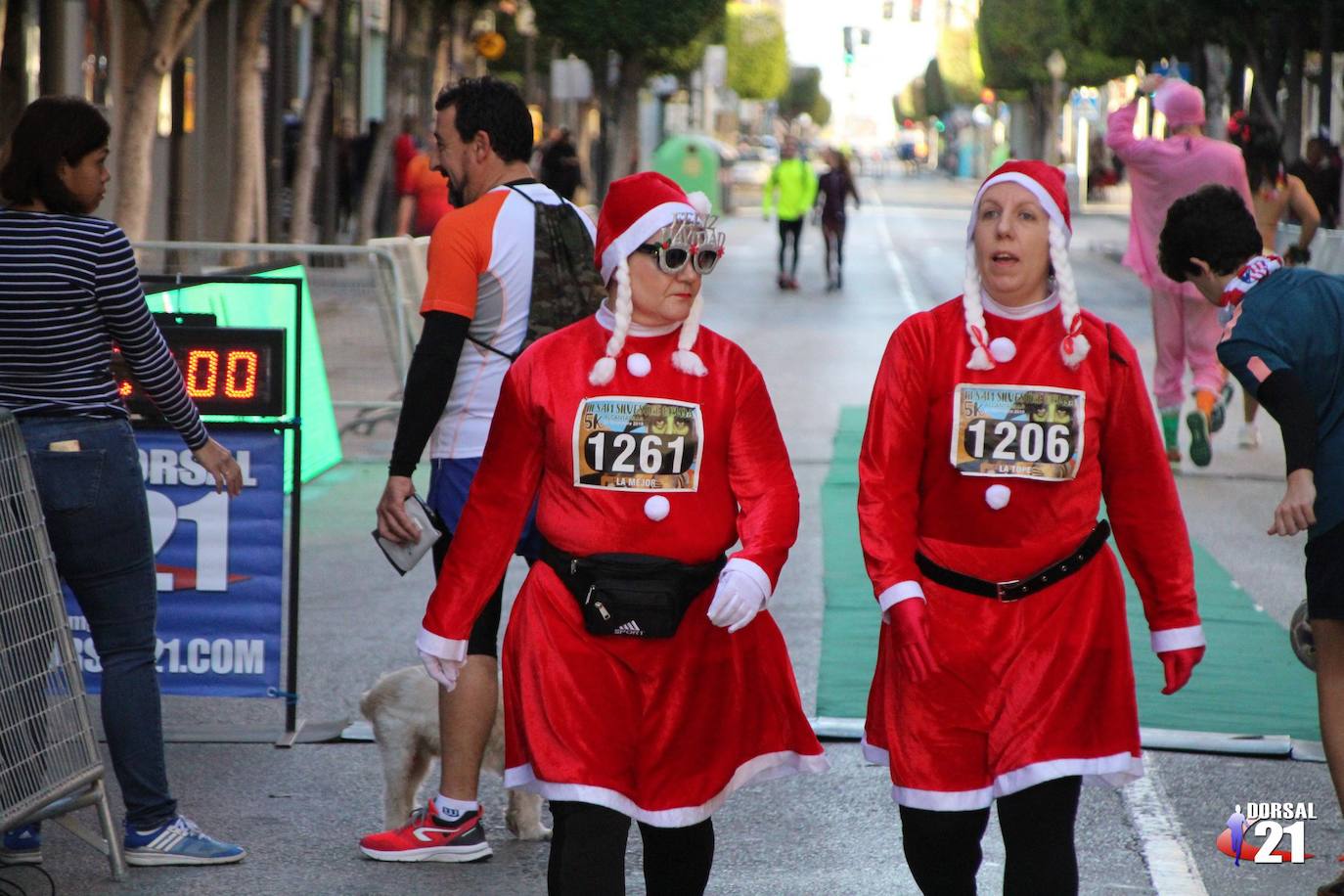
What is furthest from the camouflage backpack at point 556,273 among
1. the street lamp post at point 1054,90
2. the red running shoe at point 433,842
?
the street lamp post at point 1054,90

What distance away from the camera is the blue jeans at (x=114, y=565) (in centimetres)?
482

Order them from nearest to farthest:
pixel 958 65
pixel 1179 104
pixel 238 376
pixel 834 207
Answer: pixel 238 376 → pixel 1179 104 → pixel 834 207 → pixel 958 65

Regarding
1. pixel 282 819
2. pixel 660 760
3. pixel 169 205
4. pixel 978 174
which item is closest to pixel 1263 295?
pixel 660 760

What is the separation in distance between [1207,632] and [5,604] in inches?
197

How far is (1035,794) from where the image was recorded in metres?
3.92

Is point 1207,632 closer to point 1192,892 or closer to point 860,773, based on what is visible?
point 860,773

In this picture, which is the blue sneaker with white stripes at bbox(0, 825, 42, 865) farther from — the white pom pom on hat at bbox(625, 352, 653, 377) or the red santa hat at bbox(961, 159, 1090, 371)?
the red santa hat at bbox(961, 159, 1090, 371)

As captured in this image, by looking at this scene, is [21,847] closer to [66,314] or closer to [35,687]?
[35,687]

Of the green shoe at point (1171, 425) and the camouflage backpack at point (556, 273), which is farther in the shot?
the green shoe at point (1171, 425)

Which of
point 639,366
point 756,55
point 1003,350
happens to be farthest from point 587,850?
point 756,55

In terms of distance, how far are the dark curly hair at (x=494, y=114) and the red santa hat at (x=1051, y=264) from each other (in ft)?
4.96

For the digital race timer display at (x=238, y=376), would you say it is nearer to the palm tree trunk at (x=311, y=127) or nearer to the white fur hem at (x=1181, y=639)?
the white fur hem at (x=1181, y=639)

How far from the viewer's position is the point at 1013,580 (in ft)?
12.9

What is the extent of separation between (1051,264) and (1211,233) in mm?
848
